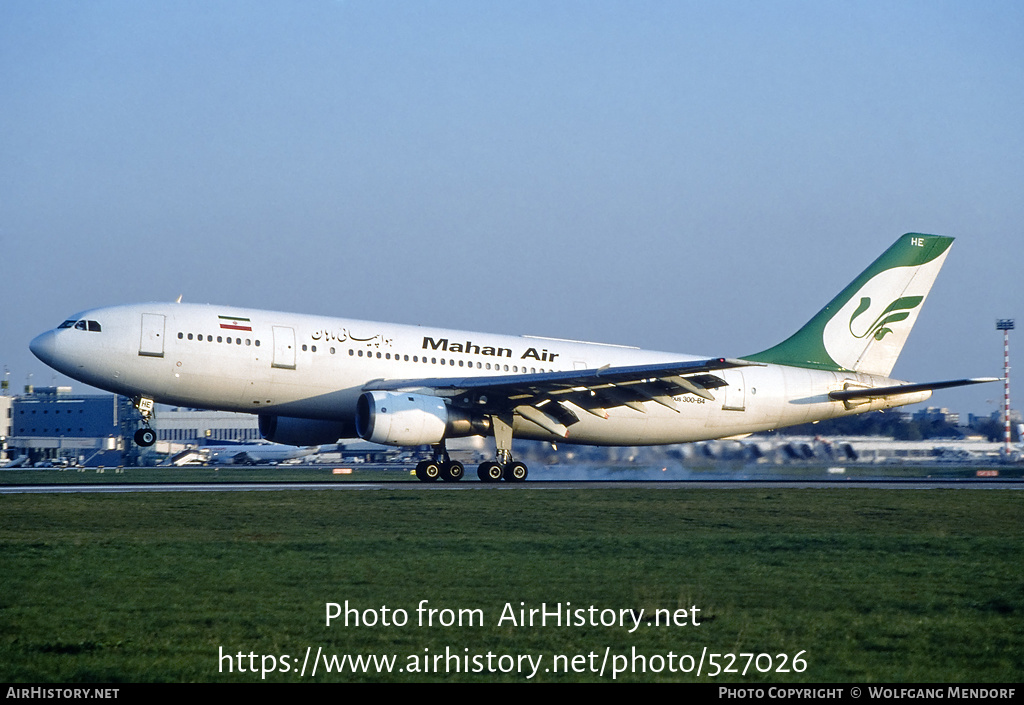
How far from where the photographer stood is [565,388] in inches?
1254

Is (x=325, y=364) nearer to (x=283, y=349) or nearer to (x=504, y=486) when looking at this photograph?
(x=283, y=349)

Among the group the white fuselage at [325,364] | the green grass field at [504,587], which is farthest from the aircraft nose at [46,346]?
the green grass field at [504,587]

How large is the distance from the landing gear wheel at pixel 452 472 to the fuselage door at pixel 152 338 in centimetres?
871

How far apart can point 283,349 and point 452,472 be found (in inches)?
242

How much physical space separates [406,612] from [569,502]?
1377 cm

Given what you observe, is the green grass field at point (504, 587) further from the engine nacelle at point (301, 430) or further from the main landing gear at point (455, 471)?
the engine nacelle at point (301, 430)

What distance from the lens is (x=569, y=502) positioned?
23.9 m

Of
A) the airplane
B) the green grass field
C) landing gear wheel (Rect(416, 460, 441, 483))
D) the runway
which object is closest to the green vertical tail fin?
the airplane

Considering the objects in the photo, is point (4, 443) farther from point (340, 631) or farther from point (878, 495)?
point (340, 631)

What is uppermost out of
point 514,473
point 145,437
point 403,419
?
point 403,419

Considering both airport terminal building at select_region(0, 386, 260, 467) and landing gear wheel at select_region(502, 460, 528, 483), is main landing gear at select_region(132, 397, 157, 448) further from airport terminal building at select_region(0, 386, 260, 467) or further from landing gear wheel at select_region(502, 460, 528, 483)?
airport terminal building at select_region(0, 386, 260, 467)

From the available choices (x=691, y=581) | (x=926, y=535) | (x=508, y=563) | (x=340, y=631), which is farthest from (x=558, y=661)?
(x=926, y=535)

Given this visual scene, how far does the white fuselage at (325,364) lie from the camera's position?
29.4m

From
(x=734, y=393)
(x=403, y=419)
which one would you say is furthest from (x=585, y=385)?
(x=734, y=393)
